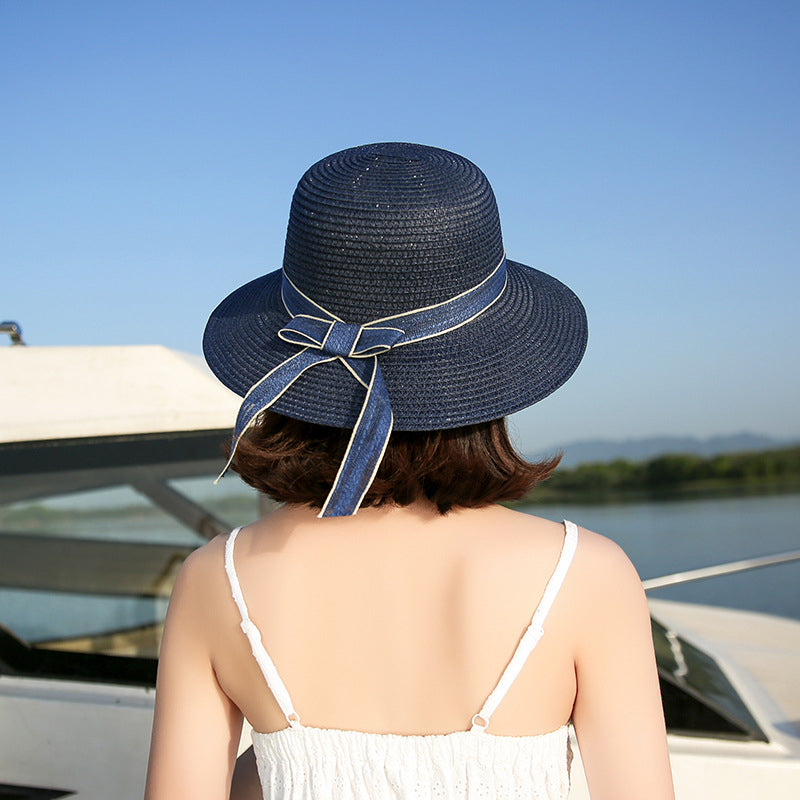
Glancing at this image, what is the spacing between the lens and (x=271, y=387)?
0.98 m

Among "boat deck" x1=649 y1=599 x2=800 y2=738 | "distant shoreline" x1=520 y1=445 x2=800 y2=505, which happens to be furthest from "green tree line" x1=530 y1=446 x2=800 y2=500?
"boat deck" x1=649 y1=599 x2=800 y2=738

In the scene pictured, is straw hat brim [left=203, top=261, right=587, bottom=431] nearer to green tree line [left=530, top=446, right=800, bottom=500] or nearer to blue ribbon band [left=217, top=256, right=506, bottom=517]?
blue ribbon band [left=217, top=256, right=506, bottom=517]

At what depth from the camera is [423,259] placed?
0.97 meters

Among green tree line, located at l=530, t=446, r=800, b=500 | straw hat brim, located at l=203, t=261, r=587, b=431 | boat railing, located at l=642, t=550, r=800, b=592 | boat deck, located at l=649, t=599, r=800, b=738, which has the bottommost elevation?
green tree line, located at l=530, t=446, r=800, b=500

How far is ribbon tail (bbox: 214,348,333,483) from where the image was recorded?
3.16ft

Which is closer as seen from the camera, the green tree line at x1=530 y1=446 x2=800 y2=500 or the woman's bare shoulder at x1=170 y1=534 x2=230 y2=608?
the woman's bare shoulder at x1=170 y1=534 x2=230 y2=608

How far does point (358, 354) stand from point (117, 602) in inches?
68.0

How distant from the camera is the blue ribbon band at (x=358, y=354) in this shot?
0.91m

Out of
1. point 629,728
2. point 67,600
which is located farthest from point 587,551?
point 67,600

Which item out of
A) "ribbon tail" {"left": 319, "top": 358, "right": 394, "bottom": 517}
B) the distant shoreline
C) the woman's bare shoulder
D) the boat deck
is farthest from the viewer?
the distant shoreline

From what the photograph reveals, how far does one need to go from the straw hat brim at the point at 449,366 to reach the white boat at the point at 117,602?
0.91 meters

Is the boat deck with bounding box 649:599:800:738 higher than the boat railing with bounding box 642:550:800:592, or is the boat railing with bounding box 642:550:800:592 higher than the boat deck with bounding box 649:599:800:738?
the boat railing with bounding box 642:550:800:592

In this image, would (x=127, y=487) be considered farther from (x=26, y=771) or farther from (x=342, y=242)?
(x=342, y=242)

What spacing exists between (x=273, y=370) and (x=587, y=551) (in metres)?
0.43
